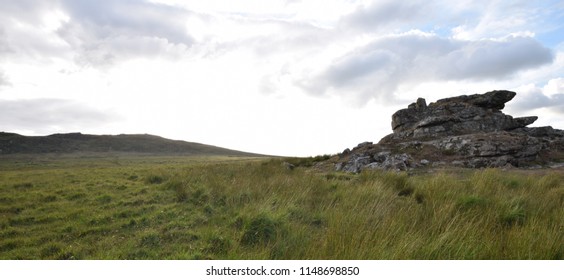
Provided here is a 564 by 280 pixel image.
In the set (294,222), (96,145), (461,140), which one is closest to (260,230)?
(294,222)

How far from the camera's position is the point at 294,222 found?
19.3 feet

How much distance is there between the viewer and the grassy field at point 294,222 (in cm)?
413

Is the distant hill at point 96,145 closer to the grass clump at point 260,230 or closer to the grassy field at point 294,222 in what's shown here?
the grassy field at point 294,222

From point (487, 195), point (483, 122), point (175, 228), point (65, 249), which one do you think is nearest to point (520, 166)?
point (483, 122)

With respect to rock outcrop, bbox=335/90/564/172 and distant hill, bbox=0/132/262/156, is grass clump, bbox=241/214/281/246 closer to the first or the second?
rock outcrop, bbox=335/90/564/172

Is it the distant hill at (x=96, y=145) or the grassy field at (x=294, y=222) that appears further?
the distant hill at (x=96, y=145)

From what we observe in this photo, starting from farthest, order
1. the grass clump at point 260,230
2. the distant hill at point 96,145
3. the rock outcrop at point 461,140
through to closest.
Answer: the distant hill at point 96,145 < the rock outcrop at point 461,140 < the grass clump at point 260,230

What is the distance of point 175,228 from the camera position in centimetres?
667

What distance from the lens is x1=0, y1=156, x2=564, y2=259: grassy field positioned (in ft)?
13.6

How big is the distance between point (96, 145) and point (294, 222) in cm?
13885

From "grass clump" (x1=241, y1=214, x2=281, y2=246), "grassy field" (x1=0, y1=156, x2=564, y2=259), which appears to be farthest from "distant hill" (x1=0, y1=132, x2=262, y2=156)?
"grass clump" (x1=241, y1=214, x2=281, y2=246)

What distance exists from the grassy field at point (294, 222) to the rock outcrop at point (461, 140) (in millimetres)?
8083

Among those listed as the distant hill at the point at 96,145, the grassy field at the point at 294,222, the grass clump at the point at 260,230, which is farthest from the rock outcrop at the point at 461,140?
the distant hill at the point at 96,145

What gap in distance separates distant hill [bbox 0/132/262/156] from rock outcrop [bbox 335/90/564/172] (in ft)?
356
